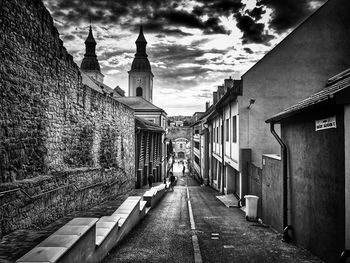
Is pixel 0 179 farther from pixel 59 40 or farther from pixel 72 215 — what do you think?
pixel 59 40

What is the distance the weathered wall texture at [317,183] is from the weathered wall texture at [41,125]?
20.0 ft

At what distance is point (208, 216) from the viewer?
1129 centimetres

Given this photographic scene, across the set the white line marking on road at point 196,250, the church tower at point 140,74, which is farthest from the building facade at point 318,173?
the church tower at point 140,74

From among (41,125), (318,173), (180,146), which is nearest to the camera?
(318,173)

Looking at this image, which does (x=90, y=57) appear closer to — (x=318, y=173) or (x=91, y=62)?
(x=91, y=62)

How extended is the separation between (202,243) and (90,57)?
63.3 m

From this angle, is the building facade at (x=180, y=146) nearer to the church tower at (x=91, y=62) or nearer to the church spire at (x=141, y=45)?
the church spire at (x=141, y=45)

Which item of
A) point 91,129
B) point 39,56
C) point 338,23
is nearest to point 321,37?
point 338,23

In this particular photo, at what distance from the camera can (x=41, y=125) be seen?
7207 mm

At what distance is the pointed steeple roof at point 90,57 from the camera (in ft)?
206

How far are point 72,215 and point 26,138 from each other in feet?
9.04

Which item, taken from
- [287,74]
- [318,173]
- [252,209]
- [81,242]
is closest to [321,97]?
[318,173]

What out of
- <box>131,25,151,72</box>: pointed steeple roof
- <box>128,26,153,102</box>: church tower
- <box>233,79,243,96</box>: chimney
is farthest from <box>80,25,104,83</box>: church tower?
<box>233,79,243,96</box>: chimney

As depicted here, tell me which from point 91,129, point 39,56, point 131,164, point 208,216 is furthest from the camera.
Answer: point 131,164
